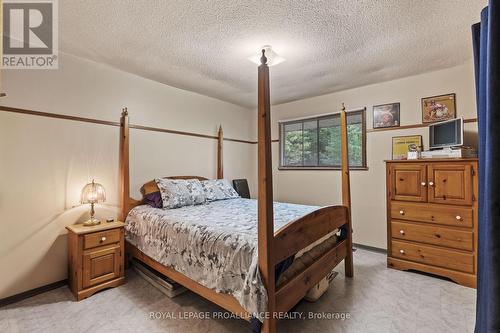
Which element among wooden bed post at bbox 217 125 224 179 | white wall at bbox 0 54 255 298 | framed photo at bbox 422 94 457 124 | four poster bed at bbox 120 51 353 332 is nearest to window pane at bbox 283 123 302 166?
wooden bed post at bbox 217 125 224 179

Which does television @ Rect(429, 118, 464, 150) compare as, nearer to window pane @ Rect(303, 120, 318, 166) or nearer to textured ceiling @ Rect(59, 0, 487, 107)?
textured ceiling @ Rect(59, 0, 487, 107)

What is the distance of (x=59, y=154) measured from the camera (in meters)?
2.49

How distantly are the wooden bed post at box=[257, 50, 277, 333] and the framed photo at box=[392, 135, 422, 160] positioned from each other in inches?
99.2

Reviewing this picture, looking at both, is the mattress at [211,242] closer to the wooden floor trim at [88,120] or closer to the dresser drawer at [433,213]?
the wooden floor trim at [88,120]

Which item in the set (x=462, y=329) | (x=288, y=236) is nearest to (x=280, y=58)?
(x=288, y=236)

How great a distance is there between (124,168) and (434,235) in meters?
3.71

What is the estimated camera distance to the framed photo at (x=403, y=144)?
10.4 ft

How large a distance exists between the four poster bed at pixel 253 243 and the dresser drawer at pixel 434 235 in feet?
2.36

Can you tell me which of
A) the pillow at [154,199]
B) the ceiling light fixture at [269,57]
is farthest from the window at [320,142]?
the pillow at [154,199]

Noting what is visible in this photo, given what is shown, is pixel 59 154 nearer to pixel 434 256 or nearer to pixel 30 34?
pixel 30 34

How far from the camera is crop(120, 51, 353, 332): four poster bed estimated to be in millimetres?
1510

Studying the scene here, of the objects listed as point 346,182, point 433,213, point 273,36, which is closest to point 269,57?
point 273,36

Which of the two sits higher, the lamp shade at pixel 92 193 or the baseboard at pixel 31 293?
the lamp shade at pixel 92 193

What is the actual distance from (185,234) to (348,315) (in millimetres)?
1536
